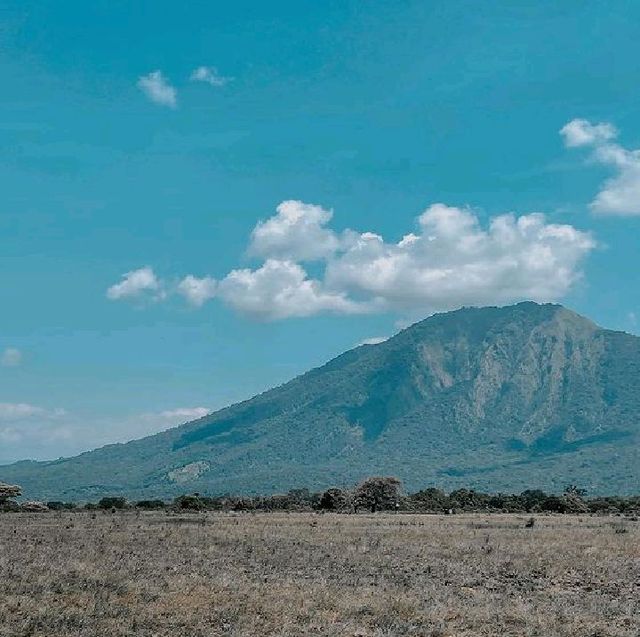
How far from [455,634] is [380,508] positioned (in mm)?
76448

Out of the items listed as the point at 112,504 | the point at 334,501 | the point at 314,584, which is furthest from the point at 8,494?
the point at 314,584

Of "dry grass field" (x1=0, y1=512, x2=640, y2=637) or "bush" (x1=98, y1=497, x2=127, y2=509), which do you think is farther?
"bush" (x1=98, y1=497, x2=127, y2=509)

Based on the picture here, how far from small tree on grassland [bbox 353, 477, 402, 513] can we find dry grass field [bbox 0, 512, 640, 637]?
49.6m

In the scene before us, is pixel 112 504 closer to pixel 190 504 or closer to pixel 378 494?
pixel 190 504

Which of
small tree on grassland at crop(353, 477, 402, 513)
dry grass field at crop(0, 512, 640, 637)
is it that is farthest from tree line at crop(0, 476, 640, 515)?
dry grass field at crop(0, 512, 640, 637)

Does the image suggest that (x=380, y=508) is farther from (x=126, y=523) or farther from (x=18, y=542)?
(x=18, y=542)

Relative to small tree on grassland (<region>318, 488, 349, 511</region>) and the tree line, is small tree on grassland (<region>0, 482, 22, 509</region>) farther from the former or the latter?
small tree on grassland (<region>318, 488, 349, 511</region>)

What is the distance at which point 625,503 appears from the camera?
98.1 meters

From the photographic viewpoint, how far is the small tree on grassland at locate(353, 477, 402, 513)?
314 ft

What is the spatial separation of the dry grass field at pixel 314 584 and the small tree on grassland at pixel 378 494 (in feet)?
163

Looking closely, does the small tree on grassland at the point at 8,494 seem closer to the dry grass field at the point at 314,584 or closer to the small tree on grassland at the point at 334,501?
the small tree on grassland at the point at 334,501

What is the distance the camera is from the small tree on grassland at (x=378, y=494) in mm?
95562

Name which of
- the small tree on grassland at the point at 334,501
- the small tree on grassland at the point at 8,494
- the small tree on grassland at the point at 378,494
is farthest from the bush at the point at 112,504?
the small tree on grassland at the point at 378,494

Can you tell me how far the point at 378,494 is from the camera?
96.3m
